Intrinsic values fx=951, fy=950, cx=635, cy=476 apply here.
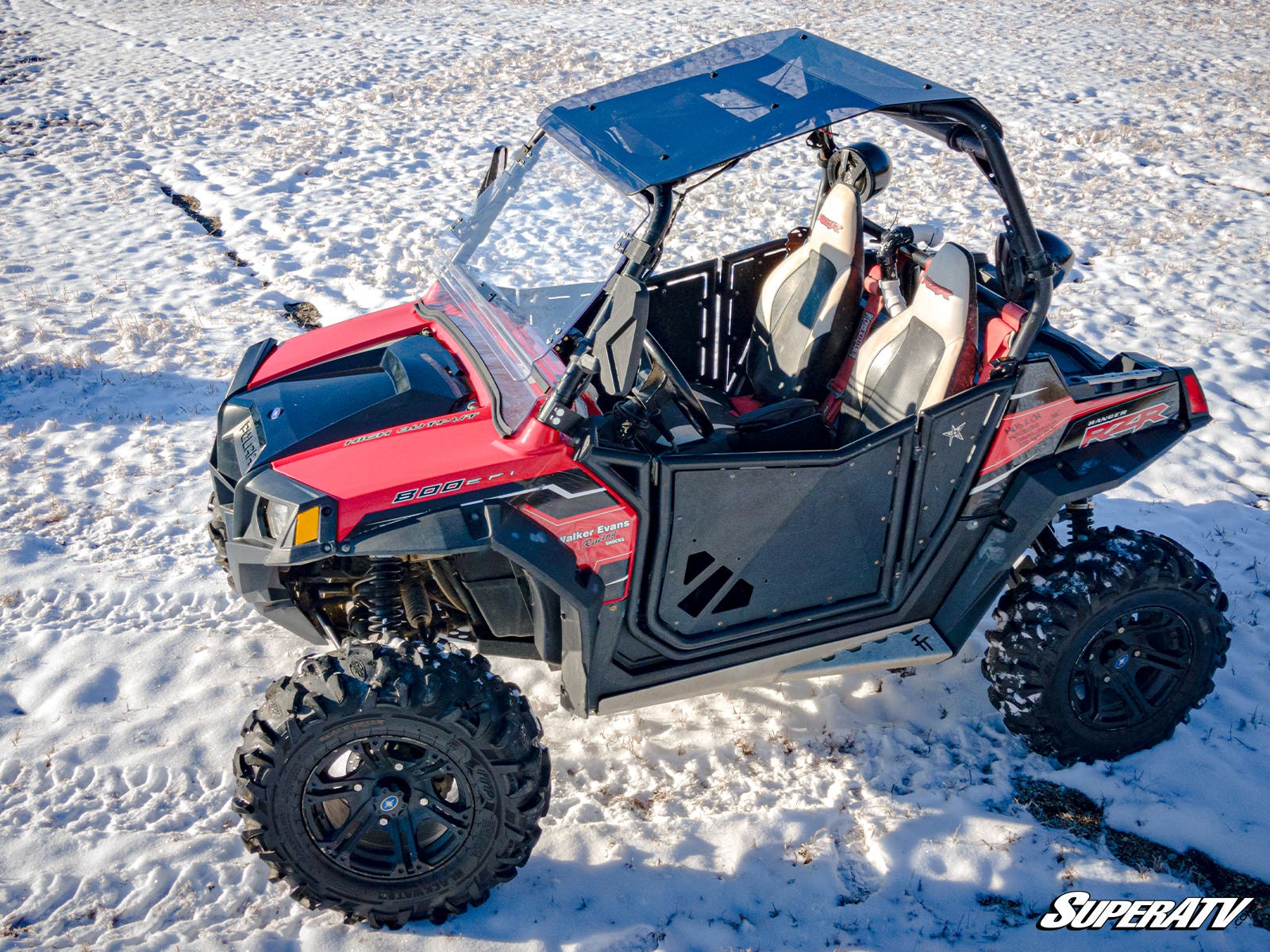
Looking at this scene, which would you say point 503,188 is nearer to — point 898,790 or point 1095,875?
point 898,790

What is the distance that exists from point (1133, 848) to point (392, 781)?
2.48 metres

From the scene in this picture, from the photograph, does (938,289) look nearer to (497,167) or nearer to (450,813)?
(497,167)

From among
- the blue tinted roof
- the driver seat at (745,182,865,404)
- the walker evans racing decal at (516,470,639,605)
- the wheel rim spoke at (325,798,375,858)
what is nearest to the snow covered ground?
the wheel rim spoke at (325,798,375,858)

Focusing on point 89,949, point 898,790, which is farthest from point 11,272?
point 898,790

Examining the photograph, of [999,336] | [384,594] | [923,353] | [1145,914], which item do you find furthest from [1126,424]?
[384,594]

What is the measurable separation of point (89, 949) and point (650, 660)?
1.86 m

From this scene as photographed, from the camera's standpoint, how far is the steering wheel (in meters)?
3.17

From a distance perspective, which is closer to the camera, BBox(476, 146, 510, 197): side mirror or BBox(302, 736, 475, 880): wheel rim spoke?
BBox(302, 736, 475, 880): wheel rim spoke

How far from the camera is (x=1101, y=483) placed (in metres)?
3.38

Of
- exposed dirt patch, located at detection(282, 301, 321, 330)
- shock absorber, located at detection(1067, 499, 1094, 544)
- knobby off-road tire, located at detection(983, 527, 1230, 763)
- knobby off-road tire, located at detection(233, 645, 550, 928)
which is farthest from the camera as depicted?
exposed dirt patch, located at detection(282, 301, 321, 330)

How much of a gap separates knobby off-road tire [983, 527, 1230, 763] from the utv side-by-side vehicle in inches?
0.4

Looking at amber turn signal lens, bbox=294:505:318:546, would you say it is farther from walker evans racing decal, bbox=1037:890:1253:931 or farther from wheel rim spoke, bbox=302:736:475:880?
walker evans racing decal, bbox=1037:890:1253:931

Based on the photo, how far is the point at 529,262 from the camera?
131 inches

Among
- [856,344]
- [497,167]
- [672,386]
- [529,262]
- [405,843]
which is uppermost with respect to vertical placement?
Answer: [497,167]
